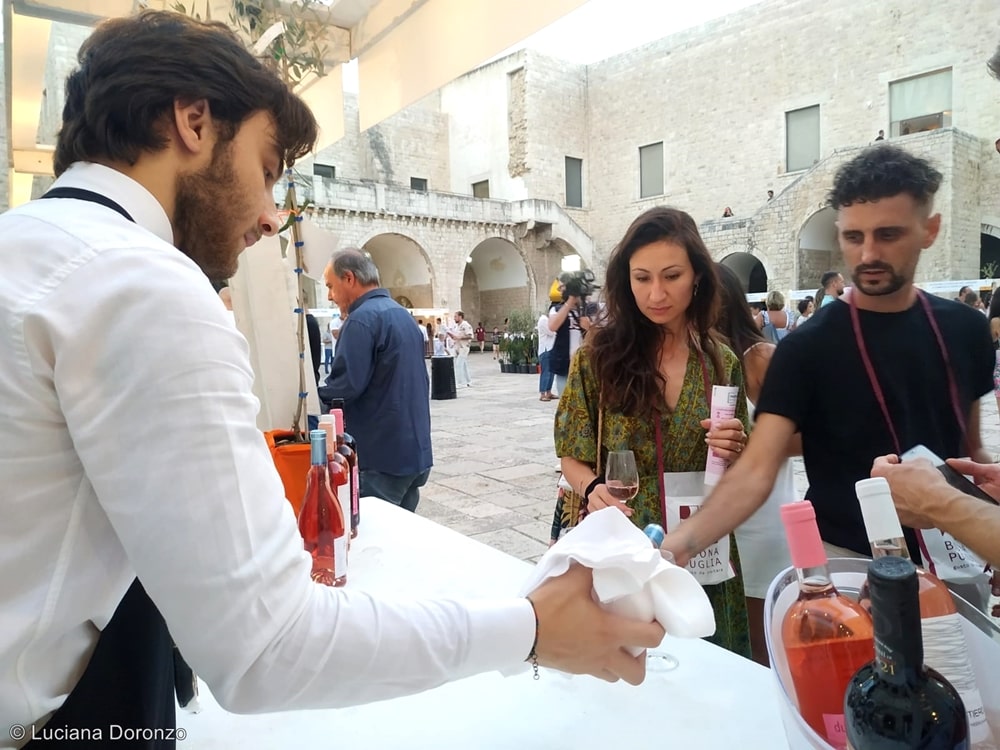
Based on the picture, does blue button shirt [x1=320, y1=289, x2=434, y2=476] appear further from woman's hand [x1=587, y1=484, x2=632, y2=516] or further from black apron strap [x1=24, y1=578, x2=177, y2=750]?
black apron strap [x1=24, y1=578, x2=177, y2=750]

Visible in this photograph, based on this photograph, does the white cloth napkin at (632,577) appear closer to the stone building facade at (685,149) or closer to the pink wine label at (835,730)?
the pink wine label at (835,730)

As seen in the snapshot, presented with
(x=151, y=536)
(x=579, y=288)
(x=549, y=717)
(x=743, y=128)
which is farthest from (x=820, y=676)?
(x=743, y=128)

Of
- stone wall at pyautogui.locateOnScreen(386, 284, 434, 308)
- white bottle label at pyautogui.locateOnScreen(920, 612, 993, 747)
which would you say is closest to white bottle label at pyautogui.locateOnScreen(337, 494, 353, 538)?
white bottle label at pyautogui.locateOnScreen(920, 612, 993, 747)

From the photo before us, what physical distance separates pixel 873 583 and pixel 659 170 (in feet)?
95.2

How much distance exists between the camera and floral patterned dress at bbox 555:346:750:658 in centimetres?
188

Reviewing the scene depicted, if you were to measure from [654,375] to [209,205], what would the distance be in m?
1.41

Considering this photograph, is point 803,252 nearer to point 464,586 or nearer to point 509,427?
point 509,427

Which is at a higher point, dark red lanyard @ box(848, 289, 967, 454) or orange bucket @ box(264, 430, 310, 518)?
dark red lanyard @ box(848, 289, 967, 454)

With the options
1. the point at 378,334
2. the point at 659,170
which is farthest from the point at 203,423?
the point at 659,170

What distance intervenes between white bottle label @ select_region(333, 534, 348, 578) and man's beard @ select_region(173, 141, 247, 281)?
0.83 metres

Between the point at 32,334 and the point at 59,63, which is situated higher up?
the point at 59,63

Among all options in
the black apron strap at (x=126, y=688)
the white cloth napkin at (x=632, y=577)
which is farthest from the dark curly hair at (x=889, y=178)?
the black apron strap at (x=126, y=688)

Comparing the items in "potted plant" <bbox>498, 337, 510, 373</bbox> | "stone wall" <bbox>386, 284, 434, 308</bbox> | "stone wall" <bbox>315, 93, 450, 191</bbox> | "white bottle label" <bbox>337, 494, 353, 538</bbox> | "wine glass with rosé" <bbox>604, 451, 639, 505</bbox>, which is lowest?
"potted plant" <bbox>498, 337, 510, 373</bbox>

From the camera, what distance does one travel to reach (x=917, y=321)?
5.41 feet
